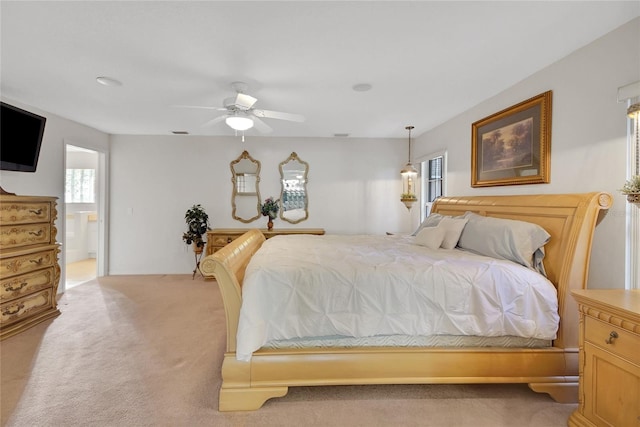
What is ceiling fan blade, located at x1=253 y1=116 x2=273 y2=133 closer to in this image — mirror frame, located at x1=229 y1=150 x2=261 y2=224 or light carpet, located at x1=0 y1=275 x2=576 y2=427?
mirror frame, located at x1=229 y1=150 x2=261 y2=224

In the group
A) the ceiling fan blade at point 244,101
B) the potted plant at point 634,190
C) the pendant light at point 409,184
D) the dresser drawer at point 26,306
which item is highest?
the ceiling fan blade at point 244,101

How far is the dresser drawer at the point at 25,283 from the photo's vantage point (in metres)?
2.72

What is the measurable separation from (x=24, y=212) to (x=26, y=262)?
519 mm

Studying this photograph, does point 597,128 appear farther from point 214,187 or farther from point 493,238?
point 214,187

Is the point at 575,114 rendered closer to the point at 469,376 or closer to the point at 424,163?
the point at 469,376

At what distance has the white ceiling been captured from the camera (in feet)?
5.63

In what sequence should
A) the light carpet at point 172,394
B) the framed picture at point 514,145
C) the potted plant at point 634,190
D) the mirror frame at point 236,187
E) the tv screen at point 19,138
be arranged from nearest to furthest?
the potted plant at point 634,190
the light carpet at point 172,394
the framed picture at point 514,145
the tv screen at point 19,138
the mirror frame at point 236,187

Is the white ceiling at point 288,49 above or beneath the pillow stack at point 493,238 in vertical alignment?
above

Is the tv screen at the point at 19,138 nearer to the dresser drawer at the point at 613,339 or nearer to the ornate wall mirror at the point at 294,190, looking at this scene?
the ornate wall mirror at the point at 294,190

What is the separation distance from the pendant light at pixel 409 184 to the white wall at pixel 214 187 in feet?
0.86

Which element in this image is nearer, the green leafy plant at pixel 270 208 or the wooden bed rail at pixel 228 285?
the wooden bed rail at pixel 228 285

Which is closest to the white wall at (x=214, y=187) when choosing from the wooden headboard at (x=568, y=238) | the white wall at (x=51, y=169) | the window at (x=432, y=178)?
the window at (x=432, y=178)

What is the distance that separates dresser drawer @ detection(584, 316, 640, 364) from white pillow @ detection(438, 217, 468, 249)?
1.20 meters

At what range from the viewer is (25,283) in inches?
114
